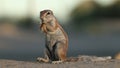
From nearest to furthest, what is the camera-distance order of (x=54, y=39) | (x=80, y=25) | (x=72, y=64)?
(x=72, y=64)
(x=54, y=39)
(x=80, y=25)

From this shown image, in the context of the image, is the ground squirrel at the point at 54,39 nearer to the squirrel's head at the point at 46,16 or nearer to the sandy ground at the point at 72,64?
the squirrel's head at the point at 46,16

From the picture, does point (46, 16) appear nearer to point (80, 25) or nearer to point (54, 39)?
point (54, 39)

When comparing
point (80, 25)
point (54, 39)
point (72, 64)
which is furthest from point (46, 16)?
point (80, 25)

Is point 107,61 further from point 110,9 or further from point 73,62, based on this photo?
point 110,9

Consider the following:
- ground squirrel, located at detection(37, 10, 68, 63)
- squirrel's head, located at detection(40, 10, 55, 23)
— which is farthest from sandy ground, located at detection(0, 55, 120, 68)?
squirrel's head, located at detection(40, 10, 55, 23)

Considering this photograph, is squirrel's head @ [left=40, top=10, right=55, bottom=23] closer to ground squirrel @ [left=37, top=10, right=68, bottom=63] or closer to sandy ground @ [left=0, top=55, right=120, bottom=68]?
ground squirrel @ [left=37, top=10, right=68, bottom=63]

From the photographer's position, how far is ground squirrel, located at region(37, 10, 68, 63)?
50.0 feet

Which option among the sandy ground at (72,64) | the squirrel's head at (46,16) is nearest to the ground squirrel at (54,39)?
the squirrel's head at (46,16)

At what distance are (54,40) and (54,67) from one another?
3.38 ft

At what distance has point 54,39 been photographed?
608 inches

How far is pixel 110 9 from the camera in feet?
193

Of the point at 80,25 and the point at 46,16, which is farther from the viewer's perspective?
the point at 80,25

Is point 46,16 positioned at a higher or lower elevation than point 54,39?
higher

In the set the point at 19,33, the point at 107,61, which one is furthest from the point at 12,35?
the point at 107,61
